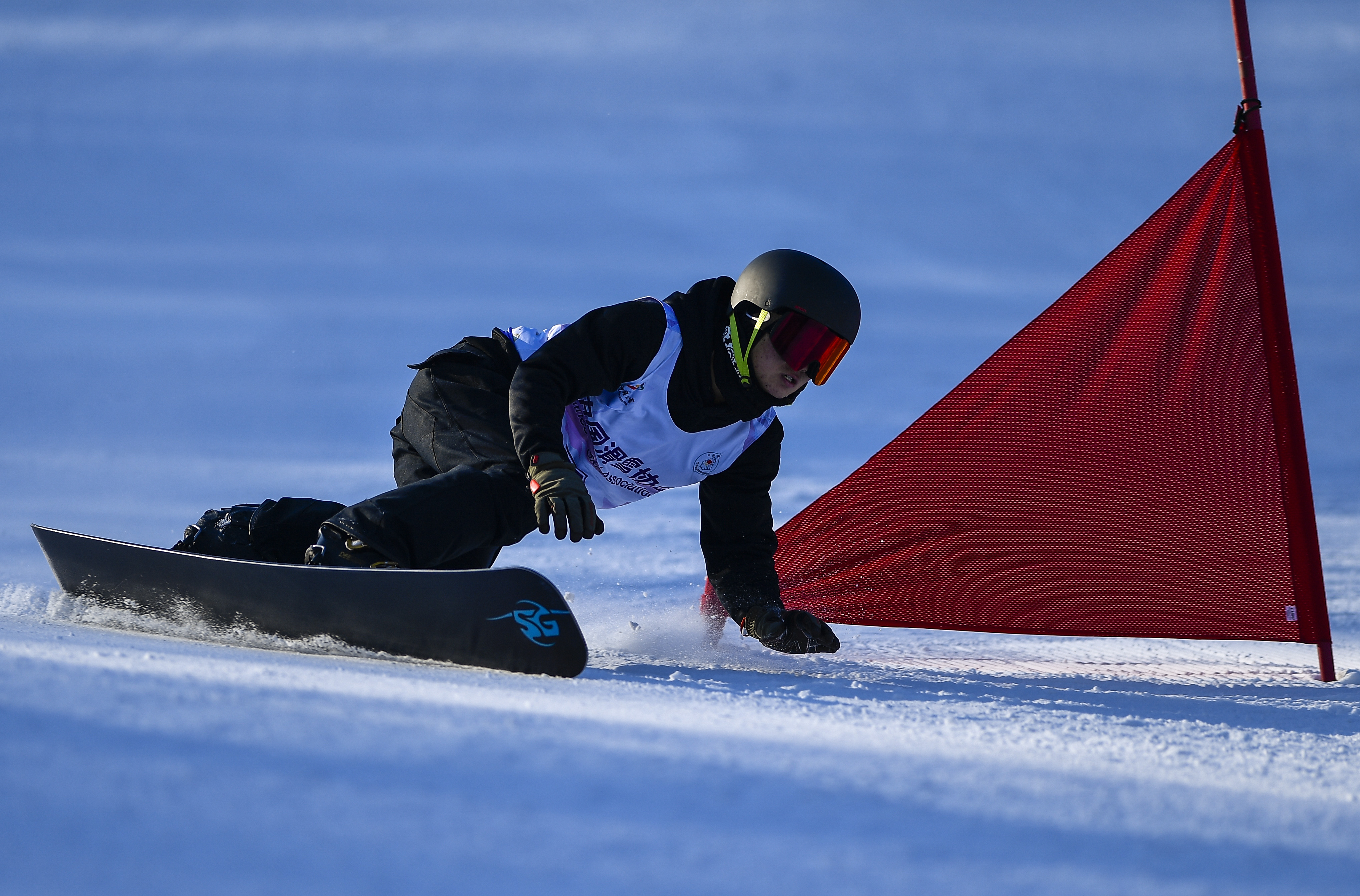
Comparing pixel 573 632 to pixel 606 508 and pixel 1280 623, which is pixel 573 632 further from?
pixel 1280 623

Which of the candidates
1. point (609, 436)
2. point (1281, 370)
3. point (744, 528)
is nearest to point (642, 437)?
point (609, 436)

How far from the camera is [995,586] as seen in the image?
119 inches

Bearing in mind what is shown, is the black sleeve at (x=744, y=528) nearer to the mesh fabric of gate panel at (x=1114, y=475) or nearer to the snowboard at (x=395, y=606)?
the mesh fabric of gate panel at (x=1114, y=475)

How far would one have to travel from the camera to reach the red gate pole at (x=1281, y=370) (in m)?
2.56

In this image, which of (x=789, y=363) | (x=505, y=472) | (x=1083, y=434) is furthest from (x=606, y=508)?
(x=1083, y=434)

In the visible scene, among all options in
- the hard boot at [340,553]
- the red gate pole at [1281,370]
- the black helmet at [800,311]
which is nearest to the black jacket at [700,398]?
the black helmet at [800,311]

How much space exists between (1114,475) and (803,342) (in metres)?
1.11

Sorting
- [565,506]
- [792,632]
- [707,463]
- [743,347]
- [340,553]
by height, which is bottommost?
[792,632]

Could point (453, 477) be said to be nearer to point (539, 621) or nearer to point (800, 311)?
point (539, 621)

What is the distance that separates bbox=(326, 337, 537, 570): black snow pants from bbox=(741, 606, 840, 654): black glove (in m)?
0.72

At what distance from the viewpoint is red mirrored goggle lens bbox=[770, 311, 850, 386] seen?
2.41m

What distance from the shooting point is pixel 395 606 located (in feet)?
6.44

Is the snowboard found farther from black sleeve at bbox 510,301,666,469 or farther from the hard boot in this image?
black sleeve at bbox 510,301,666,469

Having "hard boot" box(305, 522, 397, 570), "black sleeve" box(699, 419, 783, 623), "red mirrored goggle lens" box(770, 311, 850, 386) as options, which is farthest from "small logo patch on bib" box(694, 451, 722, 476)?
"hard boot" box(305, 522, 397, 570)
